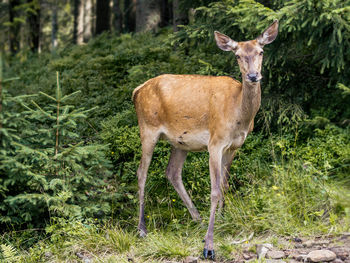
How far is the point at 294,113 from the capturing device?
7.73 m

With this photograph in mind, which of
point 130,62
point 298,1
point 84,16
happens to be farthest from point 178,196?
point 84,16

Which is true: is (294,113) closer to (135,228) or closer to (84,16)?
(135,228)

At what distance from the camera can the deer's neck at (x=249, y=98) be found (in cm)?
575

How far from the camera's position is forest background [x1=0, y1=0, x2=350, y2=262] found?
5609 millimetres

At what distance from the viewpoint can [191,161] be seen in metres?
7.76

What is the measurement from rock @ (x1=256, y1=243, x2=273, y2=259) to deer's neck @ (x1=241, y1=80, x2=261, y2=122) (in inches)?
63.9

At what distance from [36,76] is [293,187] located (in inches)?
400

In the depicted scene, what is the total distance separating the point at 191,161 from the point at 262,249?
110 inches

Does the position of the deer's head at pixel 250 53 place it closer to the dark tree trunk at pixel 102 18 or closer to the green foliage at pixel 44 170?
the green foliage at pixel 44 170

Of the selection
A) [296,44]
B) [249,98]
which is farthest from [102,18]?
[249,98]

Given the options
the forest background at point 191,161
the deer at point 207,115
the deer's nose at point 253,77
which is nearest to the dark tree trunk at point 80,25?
the forest background at point 191,161

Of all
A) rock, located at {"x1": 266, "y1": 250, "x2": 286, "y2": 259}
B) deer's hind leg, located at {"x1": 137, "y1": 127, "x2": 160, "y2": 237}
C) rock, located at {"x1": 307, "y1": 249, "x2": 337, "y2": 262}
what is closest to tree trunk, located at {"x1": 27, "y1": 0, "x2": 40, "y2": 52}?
deer's hind leg, located at {"x1": 137, "y1": 127, "x2": 160, "y2": 237}

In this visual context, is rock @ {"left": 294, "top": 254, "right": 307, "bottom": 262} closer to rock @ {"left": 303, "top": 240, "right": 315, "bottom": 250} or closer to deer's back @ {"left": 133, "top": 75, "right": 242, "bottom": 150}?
rock @ {"left": 303, "top": 240, "right": 315, "bottom": 250}

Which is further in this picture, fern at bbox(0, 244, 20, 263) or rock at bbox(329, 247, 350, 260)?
fern at bbox(0, 244, 20, 263)
